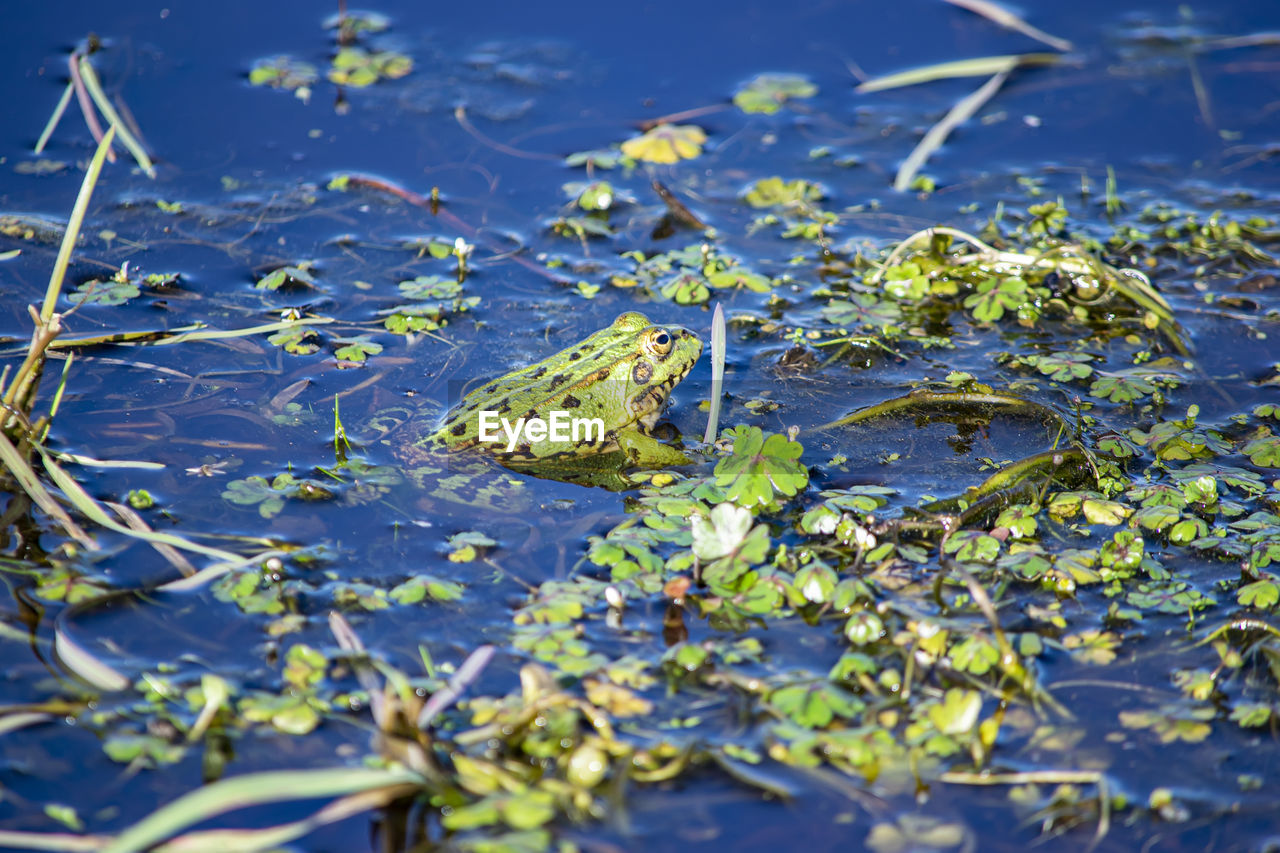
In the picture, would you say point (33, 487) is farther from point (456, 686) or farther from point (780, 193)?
point (780, 193)

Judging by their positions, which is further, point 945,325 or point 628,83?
point 628,83

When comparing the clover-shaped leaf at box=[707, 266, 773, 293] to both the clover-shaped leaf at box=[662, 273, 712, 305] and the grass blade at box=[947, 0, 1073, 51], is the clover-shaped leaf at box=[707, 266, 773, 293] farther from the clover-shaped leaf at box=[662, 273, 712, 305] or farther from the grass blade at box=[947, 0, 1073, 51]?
the grass blade at box=[947, 0, 1073, 51]

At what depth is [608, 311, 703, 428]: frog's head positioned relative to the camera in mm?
4484

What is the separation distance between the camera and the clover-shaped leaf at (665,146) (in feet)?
21.2

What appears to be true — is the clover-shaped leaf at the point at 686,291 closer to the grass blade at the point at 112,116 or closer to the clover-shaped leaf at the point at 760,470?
the clover-shaped leaf at the point at 760,470

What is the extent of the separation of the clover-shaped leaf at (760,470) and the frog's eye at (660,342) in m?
0.82

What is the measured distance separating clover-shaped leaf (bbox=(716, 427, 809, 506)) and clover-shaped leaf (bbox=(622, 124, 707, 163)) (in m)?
3.16

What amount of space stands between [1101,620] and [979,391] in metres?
1.38

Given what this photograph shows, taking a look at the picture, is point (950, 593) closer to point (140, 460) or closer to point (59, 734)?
point (59, 734)

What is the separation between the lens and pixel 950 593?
346cm

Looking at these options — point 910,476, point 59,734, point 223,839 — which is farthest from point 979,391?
point 59,734

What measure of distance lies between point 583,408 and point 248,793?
2.33 m

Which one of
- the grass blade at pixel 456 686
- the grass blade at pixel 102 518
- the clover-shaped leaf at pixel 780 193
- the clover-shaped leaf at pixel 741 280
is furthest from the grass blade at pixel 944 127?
the grass blade at pixel 102 518

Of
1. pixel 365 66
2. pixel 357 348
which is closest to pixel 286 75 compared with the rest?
pixel 365 66
